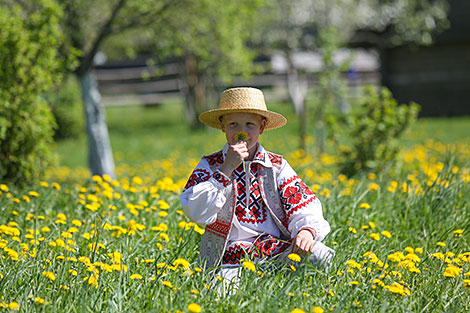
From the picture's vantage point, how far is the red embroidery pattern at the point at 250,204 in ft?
10.1

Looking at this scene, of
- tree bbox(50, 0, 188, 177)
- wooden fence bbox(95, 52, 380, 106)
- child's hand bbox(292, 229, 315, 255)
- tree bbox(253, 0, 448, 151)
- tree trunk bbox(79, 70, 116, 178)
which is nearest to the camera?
child's hand bbox(292, 229, 315, 255)

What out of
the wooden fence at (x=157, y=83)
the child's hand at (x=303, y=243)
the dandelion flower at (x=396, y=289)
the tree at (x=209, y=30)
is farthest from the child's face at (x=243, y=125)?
the wooden fence at (x=157, y=83)

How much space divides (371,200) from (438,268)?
1.50 meters

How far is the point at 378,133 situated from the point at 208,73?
1204cm

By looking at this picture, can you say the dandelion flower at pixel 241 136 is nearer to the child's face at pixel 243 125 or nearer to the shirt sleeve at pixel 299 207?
the child's face at pixel 243 125

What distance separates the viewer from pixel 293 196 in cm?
307

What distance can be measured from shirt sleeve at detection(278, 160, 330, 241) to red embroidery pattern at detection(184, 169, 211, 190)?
42 centimetres

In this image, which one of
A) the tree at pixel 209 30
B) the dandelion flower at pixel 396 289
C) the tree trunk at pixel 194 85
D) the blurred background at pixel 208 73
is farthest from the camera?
the tree trunk at pixel 194 85

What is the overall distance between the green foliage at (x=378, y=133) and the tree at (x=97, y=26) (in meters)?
2.98

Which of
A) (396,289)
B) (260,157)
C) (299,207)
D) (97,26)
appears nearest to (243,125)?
(260,157)

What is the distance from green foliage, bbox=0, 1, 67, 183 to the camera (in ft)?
17.9

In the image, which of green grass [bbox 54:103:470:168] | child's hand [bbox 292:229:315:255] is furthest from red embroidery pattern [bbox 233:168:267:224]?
green grass [bbox 54:103:470:168]

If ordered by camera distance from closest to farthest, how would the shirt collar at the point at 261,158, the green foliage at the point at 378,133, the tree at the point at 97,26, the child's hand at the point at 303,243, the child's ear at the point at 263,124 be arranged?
the child's hand at the point at 303,243 < the shirt collar at the point at 261,158 < the child's ear at the point at 263,124 < the green foliage at the point at 378,133 < the tree at the point at 97,26

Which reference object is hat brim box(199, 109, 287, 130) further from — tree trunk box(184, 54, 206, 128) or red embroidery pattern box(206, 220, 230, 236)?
tree trunk box(184, 54, 206, 128)
